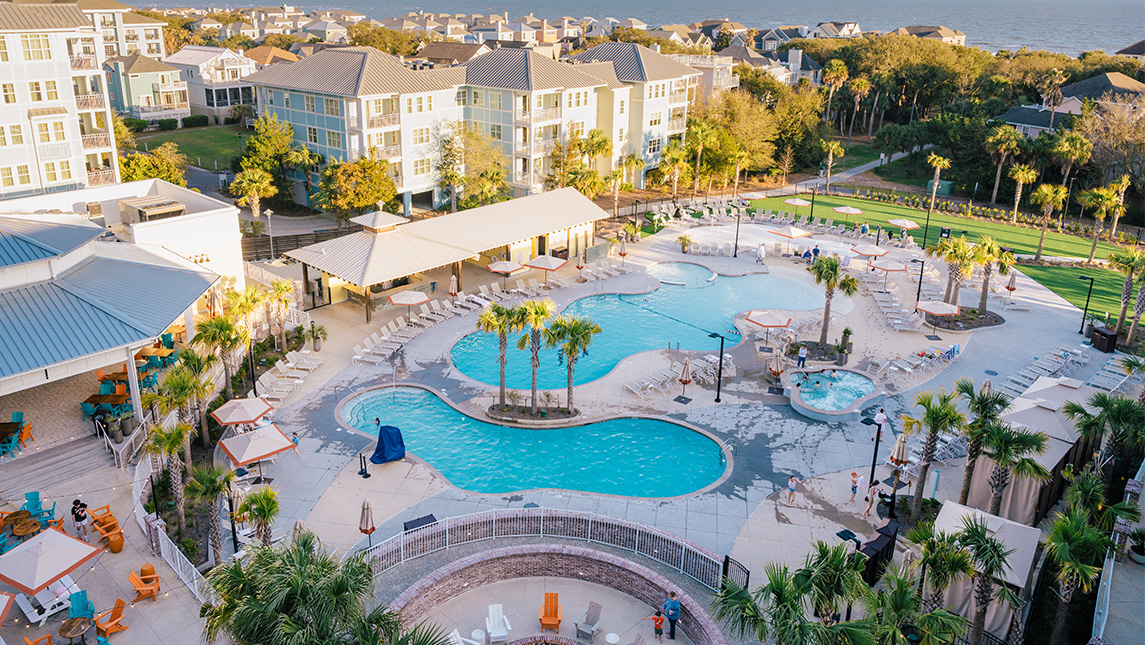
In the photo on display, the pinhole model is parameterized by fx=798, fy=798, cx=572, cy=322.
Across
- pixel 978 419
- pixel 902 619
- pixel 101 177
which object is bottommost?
pixel 902 619

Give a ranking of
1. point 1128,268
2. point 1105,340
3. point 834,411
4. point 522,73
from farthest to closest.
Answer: point 522,73 < point 1105,340 < point 1128,268 < point 834,411

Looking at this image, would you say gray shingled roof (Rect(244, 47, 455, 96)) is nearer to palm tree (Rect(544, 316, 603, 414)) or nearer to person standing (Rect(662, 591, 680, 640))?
palm tree (Rect(544, 316, 603, 414))

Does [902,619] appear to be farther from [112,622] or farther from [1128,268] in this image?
[1128,268]

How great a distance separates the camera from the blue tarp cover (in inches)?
964

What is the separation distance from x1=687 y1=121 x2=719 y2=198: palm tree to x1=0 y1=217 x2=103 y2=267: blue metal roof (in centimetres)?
4216

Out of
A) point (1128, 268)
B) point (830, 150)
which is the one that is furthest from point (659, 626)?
point (830, 150)

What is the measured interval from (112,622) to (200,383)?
7.91 meters

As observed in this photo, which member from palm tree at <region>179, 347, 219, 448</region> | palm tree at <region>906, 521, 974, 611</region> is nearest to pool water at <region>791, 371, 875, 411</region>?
palm tree at <region>906, 521, 974, 611</region>

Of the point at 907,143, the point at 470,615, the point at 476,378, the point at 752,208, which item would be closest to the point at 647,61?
the point at 752,208

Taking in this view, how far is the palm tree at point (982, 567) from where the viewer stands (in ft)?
51.9

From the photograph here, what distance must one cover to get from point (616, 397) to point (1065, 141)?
41.4 m

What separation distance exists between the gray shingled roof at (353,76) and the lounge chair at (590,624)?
123ft

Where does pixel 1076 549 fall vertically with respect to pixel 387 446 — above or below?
above

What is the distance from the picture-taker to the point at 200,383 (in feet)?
75.5
